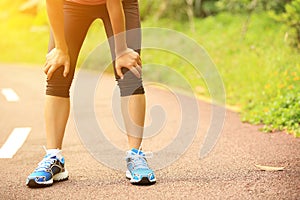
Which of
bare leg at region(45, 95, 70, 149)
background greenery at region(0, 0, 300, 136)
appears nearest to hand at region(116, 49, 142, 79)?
bare leg at region(45, 95, 70, 149)

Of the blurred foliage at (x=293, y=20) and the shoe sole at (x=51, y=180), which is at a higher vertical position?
the shoe sole at (x=51, y=180)

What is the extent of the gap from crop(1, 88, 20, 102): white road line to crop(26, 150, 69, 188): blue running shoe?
4.83 m

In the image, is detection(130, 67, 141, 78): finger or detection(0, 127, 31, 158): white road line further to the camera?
detection(0, 127, 31, 158): white road line

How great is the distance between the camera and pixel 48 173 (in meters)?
3.54

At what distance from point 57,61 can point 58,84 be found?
0.17m

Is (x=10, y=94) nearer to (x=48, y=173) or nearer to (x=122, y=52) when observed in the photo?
(x=48, y=173)

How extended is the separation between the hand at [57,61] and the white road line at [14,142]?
1.31 metres

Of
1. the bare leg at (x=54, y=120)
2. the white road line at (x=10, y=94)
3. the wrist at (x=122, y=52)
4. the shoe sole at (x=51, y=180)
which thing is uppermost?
the wrist at (x=122, y=52)

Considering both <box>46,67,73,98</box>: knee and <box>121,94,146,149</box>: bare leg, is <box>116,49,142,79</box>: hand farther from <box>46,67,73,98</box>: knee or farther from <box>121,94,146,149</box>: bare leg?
<box>46,67,73,98</box>: knee

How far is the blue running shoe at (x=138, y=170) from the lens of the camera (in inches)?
139

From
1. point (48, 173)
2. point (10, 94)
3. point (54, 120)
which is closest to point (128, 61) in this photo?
point (54, 120)

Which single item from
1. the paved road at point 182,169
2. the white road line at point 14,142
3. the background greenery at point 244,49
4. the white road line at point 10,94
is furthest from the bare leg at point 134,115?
the white road line at point 10,94

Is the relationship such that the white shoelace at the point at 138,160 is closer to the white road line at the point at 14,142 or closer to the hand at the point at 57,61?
the hand at the point at 57,61

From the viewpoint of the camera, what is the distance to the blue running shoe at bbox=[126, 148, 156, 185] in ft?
11.6
